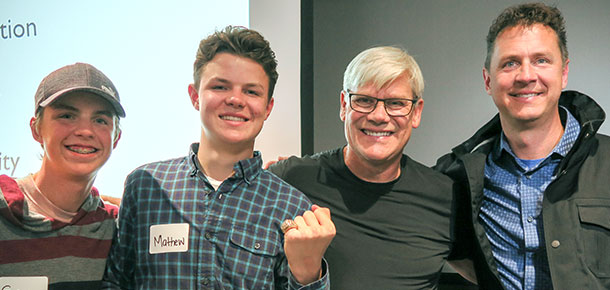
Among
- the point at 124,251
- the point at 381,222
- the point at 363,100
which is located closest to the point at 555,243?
the point at 381,222

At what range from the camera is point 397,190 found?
6.02 feet

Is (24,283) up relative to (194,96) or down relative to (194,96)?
down

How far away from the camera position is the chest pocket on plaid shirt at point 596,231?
67.7 inches

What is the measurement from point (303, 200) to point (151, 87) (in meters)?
1.16

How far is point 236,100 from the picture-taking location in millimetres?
1546

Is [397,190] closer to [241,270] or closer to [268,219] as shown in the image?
[268,219]

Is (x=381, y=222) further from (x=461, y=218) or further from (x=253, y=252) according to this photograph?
(x=253, y=252)

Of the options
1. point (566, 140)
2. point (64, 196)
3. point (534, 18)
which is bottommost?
point (64, 196)

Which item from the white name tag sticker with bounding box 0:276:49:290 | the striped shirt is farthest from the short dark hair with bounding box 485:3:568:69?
the white name tag sticker with bounding box 0:276:49:290

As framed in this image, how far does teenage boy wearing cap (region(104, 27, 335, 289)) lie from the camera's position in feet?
4.70

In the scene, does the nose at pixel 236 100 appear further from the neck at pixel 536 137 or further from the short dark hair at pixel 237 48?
the neck at pixel 536 137

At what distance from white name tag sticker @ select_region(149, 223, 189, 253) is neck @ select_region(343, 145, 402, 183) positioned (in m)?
0.68

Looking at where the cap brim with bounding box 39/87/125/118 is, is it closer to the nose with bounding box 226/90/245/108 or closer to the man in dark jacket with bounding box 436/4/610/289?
the nose with bounding box 226/90/245/108

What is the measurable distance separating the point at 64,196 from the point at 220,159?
465 millimetres
